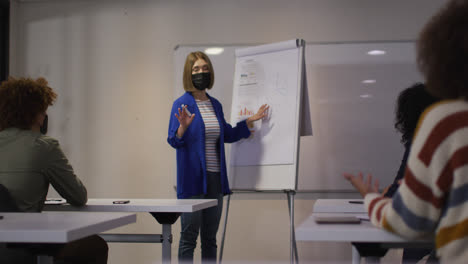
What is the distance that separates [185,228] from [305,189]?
1455mm

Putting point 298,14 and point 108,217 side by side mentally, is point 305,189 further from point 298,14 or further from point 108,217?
point 108,217

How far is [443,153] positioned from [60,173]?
1499 millimetres

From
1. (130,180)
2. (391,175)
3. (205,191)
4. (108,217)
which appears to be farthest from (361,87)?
(108,217)

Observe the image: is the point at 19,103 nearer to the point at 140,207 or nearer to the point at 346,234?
the point at 140,207

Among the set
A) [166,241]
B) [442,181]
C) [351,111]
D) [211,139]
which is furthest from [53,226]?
[351,111]

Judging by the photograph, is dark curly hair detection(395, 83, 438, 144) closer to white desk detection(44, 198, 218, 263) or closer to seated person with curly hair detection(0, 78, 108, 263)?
white desk detection(44, 198, 218, 263)

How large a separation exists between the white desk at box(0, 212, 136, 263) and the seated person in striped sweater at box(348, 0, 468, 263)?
2.68 feet

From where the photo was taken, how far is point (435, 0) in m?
4.11

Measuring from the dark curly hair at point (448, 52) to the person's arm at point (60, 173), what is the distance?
4.82ft

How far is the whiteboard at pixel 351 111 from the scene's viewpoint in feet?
13.0

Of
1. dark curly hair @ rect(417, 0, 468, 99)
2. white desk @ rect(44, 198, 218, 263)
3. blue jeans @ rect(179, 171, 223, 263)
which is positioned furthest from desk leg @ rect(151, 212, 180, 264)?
dark curly hair @ rect(417, 0, 468, 99)

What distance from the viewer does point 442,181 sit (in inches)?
42.1

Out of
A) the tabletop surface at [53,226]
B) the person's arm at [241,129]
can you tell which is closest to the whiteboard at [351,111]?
the person's arm at [241,129]

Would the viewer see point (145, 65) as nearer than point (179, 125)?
No
